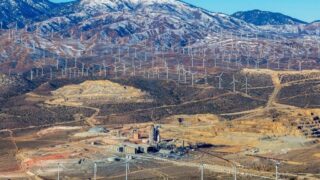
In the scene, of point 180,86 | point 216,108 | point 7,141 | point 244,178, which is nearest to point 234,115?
point 216,108

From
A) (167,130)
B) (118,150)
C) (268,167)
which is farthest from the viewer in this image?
(167,130)

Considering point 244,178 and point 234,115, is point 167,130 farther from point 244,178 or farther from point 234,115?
point 244,178

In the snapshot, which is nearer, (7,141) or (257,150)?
(257,150)

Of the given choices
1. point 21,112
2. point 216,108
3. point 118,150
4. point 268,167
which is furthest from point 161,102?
point 268,167

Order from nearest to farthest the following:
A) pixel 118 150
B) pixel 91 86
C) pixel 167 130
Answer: pixel 118 150 < pixel 167 130 < pixel 91 86

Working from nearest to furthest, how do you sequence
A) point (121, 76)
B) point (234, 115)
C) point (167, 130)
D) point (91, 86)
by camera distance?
1. point (167, 130)
2. point (234, 115)
3. point (91, 86)
4. point (121, 76)

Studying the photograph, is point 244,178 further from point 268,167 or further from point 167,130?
point 167,130

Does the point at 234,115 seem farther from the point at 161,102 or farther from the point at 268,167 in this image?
the point at 268,167

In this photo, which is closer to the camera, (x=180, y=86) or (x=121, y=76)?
(x=180, y=86)

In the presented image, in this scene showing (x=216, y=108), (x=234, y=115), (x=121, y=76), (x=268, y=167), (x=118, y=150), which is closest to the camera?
(x=268, y=167)
